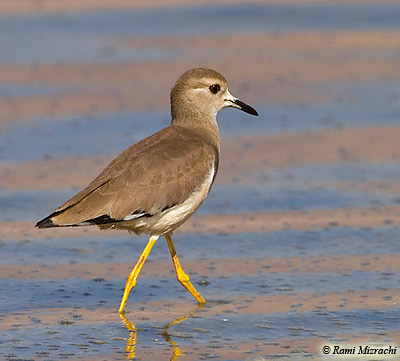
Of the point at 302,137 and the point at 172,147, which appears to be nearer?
the point at 172,147

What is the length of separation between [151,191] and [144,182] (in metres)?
0.09

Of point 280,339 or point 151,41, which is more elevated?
point 151,41

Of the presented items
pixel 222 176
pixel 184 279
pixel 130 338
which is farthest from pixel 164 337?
pixel 222 176

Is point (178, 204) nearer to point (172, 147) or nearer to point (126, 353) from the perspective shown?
point (172, 147)

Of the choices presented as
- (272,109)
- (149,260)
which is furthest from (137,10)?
(149,260)

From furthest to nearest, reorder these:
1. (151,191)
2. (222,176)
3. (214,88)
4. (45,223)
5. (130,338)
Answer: (222,176) < (214,88) < (151,191) < (45,223) < (130,338)

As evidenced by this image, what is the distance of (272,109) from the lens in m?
13.6

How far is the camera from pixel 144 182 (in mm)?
7930

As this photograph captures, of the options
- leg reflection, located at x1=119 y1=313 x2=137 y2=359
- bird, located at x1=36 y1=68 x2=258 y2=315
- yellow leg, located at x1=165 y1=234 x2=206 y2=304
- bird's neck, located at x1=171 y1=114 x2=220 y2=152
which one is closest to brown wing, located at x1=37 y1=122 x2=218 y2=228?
bird, located at x1=36 y1=68 x2=258 y2=315

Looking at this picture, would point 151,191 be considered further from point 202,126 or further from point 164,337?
point 164,337

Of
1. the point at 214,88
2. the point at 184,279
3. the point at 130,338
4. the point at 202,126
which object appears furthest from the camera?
the point at 214,88

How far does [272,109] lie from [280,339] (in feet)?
21.7

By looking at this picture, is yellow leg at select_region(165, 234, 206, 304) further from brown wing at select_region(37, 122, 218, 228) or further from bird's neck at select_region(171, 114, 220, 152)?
bird's neck at select_region(171, 114, 220, 152)

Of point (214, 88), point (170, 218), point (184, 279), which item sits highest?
point (214, 88)
